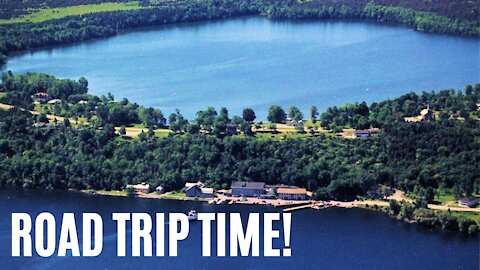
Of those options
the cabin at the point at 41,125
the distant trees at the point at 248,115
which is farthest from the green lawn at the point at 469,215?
the cabin at the point at 41,125

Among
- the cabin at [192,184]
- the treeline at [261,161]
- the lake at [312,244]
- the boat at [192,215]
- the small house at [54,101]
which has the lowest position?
the lake at [312,244]

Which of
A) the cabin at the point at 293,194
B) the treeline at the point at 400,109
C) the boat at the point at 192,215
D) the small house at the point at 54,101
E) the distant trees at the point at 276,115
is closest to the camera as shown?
the boat at the point at 192,215

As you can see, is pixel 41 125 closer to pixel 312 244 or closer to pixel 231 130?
pixel 231 130

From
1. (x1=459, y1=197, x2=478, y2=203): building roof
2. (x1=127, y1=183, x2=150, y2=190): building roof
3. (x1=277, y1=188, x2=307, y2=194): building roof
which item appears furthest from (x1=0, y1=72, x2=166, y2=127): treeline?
(x1=459, y1=197, x2=478, y2=203): building roof

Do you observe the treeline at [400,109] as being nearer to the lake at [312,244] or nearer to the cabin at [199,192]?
the cabin at [199,192]

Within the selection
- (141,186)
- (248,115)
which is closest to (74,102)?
(248,115)

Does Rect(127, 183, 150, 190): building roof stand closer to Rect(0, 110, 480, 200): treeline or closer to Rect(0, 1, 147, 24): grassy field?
Rect(0, 110, 480, 200): treeline
